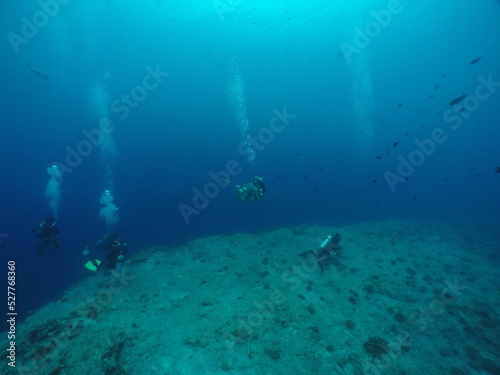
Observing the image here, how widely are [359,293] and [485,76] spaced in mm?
80152

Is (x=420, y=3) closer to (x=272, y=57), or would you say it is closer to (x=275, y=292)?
(x=272, y=57)

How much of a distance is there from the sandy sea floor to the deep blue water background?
948 centimetres

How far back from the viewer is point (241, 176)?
5978 cm

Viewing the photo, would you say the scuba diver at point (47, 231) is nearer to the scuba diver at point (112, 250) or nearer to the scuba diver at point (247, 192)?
the scuba diver at point (112, 250)

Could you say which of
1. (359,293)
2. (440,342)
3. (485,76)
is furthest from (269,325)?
(485,76)

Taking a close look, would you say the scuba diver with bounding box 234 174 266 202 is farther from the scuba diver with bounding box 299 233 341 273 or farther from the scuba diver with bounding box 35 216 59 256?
the scuba diver with bounding box 35 216 59 256

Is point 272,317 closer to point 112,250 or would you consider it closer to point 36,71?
point 112,250

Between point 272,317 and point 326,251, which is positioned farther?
point 326,251

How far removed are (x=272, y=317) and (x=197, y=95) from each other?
75369 mm

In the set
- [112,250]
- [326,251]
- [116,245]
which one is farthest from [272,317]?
[112,250]

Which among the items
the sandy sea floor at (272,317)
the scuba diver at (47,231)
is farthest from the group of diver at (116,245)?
the sandy sea floor at (272,317)

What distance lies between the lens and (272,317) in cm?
745

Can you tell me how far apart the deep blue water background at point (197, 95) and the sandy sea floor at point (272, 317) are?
373 inches

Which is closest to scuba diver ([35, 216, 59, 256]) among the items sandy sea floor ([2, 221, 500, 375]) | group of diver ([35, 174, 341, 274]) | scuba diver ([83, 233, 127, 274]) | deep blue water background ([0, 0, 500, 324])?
group of diver ([35, 174, 341, 274])
